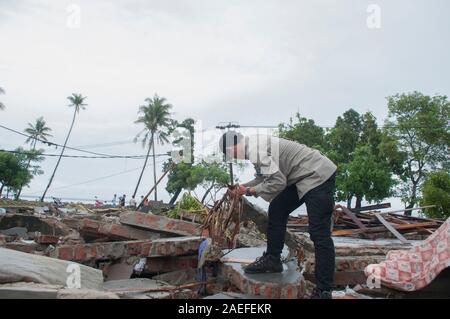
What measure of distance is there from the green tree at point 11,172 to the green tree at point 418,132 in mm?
34576

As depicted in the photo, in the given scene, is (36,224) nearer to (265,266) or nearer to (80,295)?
(265,266)

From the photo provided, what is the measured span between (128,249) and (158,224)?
1.16 m

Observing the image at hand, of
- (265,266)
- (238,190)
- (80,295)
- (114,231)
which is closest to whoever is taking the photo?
(80,295)

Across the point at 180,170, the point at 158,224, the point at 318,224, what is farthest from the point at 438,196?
the point at 180,170

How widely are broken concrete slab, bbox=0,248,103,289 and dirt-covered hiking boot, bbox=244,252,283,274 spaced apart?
1.35 meters

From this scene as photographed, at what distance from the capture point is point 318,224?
332 cm

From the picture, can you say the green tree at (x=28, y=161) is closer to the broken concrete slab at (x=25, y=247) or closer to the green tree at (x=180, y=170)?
the green tree at (x=180, y=170)

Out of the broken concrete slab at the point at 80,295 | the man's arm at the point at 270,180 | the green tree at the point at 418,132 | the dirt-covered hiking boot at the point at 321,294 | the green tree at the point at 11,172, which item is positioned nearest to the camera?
the broken concrete slab at the point at 80,295

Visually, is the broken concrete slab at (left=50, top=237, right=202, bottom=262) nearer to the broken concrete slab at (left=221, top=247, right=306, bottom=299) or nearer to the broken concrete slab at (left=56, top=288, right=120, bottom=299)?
the broken concrete slab at (left=221, top=247, right=306, bottom=299)

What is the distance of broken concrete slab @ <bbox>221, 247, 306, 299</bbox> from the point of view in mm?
3215

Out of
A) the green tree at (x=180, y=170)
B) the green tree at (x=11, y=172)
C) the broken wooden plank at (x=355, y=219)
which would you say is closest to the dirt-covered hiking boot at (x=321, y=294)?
the broken wooden plank at (x=355, y=219)

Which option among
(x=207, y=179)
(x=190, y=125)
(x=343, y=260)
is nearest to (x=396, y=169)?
(x=207, y=179)

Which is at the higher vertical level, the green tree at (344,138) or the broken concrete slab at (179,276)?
the green tree at (344,138)

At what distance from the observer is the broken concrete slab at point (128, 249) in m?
4.69
